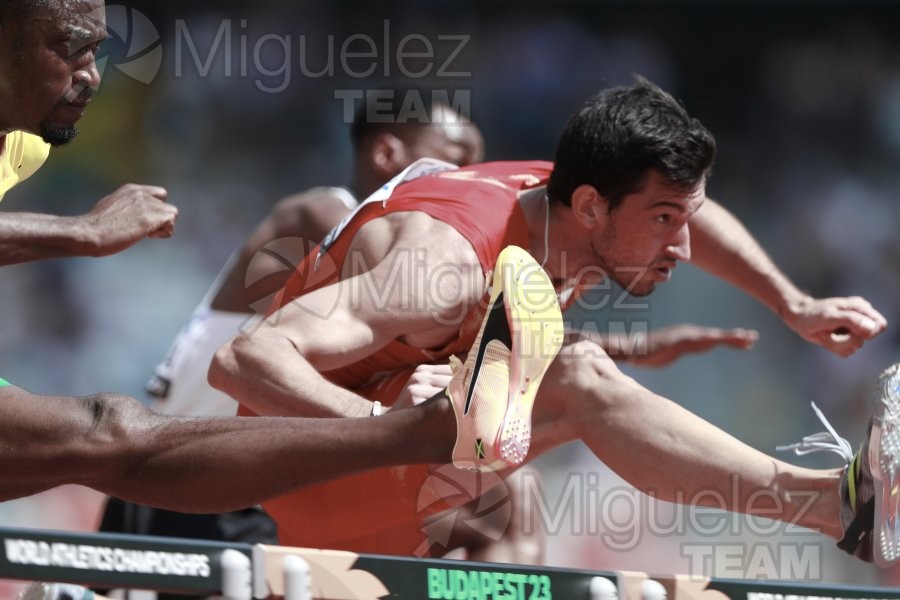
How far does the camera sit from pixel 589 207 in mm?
4105

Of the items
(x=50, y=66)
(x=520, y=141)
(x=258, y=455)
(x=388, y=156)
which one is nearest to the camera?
(x=258, y=455)

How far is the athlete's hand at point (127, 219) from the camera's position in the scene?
3.50 m

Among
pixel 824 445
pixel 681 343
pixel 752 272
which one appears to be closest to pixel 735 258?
pixel 752 272

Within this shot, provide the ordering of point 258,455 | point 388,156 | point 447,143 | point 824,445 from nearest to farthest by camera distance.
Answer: point 258,455, point 824,445, point 447,143, point 388,156

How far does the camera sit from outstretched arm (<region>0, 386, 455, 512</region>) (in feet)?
9.46

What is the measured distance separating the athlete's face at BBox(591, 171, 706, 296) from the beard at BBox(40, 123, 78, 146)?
5.37 ft

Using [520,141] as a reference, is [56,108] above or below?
below

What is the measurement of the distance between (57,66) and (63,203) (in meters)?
5.54

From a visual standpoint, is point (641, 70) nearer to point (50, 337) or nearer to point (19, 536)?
point (50, 337)

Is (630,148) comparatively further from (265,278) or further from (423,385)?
(265,278)

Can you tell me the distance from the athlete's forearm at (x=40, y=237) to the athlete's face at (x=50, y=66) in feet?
0.74

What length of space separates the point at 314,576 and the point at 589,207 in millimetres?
1604

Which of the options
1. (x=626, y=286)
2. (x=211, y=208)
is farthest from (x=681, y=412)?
(x=211, y=208)

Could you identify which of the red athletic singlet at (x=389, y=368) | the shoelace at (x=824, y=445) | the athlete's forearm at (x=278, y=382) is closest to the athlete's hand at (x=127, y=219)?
the athlete's forearm at (x=278, y=382)
